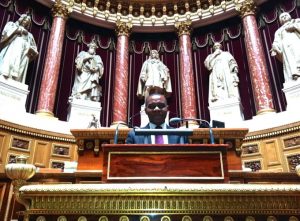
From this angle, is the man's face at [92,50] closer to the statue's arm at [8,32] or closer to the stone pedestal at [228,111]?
the statue's arm at [8,32]

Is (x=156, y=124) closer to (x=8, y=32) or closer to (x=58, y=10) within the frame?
(x=8, y=32)

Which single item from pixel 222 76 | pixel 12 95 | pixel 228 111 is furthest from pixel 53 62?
pixel 228 111

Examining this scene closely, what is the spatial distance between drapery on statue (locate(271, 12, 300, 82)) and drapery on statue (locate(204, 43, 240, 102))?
3.47 feet

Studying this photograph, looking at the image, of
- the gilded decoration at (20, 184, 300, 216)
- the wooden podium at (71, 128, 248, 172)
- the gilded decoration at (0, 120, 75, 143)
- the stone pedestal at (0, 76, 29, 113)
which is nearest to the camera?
the gilded decoration at (20, 184, 300, 216)

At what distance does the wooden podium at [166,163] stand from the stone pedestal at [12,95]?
487 cm

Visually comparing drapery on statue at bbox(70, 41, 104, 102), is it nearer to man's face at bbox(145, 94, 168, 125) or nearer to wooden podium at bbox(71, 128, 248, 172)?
wooden podium at bbox(71, 128, 248, 172)

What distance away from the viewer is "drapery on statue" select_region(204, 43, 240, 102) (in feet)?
23.0

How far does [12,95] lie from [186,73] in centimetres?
429

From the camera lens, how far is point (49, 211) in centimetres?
132

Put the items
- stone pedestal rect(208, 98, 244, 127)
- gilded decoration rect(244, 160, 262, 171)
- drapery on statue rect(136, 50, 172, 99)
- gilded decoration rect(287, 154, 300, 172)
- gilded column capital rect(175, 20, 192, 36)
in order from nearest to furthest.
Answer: gilded decoration rect(287, 154, 300, 172), gilded decoration rect(244, 160, 262, 171), stone pedestal rect(208, 98, 244, 127), drapery on statue rect(136, 50, 172, 99), gilded column capital rect(175, 20, 192, 36)

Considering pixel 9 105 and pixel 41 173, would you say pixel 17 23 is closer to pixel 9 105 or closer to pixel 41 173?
pixel 9 105

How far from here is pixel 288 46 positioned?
636 centimetres

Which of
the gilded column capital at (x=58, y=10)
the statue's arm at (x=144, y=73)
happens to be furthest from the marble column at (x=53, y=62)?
the statue's arm at (x=144, y=73)

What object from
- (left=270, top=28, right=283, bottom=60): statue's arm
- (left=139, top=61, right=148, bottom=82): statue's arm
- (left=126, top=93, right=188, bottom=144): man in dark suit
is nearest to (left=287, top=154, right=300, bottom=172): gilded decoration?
(left=270, top=28, right=283, bottom=60): statue's arm
